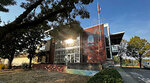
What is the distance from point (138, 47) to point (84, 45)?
1611 centimetres

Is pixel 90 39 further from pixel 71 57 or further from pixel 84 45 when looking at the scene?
pixel 71 57

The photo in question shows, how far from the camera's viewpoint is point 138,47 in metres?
20.3

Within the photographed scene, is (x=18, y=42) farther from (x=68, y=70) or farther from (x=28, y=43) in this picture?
(x=68, y=70)

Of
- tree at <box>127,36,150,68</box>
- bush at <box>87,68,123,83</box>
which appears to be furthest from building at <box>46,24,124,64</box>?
tree at <box>127,36,150,68</box>

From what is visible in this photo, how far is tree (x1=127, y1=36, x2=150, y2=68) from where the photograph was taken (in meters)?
19.7

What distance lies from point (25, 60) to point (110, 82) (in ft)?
102

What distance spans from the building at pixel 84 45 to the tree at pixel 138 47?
23.8 ft

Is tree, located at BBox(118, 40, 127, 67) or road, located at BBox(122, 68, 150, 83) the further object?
tree, located at BBox(118, 40, 127, 67)

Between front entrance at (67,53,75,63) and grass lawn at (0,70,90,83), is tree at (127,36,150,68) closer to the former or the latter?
front entrance at (67,53,75,63)

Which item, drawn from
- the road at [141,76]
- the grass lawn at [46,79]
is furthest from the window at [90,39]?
the grass lawn at [46,79]

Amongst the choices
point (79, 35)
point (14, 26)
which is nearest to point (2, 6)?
point (14, 26)

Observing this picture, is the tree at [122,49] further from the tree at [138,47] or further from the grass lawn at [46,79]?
the grass lawn at [46,79]

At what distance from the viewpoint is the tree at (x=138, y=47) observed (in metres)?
19.7

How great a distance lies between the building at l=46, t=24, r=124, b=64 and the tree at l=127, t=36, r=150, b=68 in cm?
727
